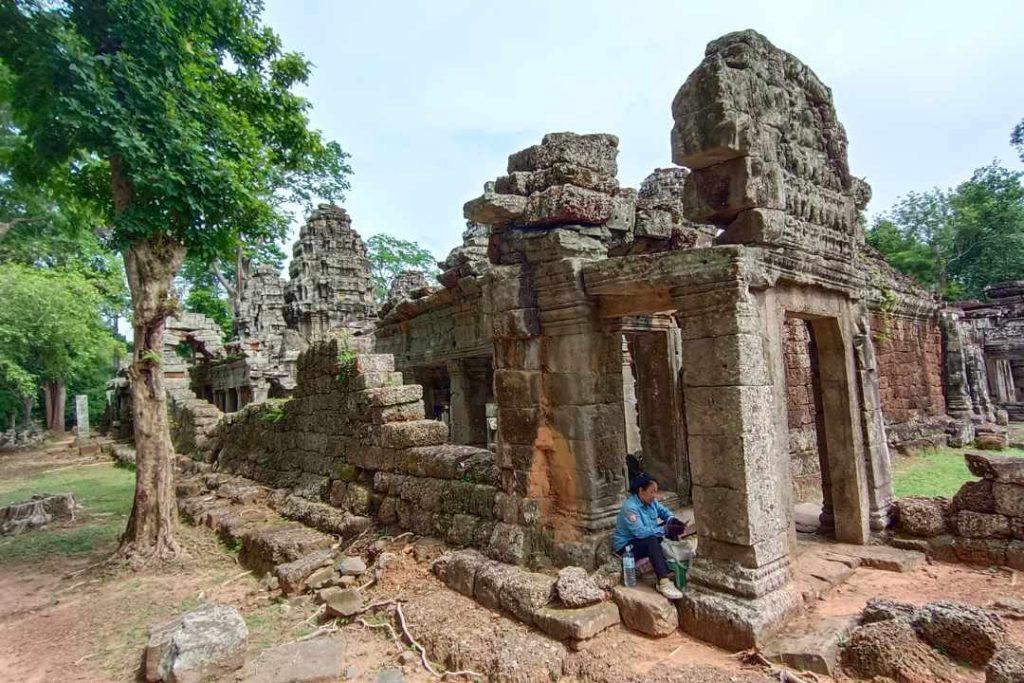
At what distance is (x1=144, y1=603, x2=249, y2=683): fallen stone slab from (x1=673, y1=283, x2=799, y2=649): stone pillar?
341cm

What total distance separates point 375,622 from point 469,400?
6.64 meters

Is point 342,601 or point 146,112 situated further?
point 146,112

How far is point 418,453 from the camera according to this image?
21.7ft

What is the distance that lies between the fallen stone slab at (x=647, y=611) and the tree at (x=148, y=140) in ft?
20.4

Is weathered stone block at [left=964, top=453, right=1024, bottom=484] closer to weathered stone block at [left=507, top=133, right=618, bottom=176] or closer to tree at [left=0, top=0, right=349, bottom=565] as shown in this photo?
weathered stone block at [left=507, top=133, right=618, bottom=176]

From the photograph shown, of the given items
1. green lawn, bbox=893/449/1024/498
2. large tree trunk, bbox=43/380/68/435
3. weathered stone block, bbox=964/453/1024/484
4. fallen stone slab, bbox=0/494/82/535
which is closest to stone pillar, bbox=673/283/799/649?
→ weathered stone block, bbox=964/453/1024/484

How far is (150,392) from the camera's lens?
24.5ft

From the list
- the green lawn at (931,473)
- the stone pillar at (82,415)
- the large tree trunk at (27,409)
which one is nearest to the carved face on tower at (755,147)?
the green lawn at (931,473)

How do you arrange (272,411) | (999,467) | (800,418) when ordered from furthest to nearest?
(272,411)
(800,418)
(999,467)

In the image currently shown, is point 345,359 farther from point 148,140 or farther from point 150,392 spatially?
point 148,140

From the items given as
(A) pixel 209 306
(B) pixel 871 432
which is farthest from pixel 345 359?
(A) pixel 209 306

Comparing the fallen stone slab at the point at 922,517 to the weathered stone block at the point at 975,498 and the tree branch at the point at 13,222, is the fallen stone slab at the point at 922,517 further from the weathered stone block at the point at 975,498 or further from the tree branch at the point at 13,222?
the tree branch at the point at 13,222

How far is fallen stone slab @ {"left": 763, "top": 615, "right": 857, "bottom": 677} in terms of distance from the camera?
343cm

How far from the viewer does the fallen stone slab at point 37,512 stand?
929cm
